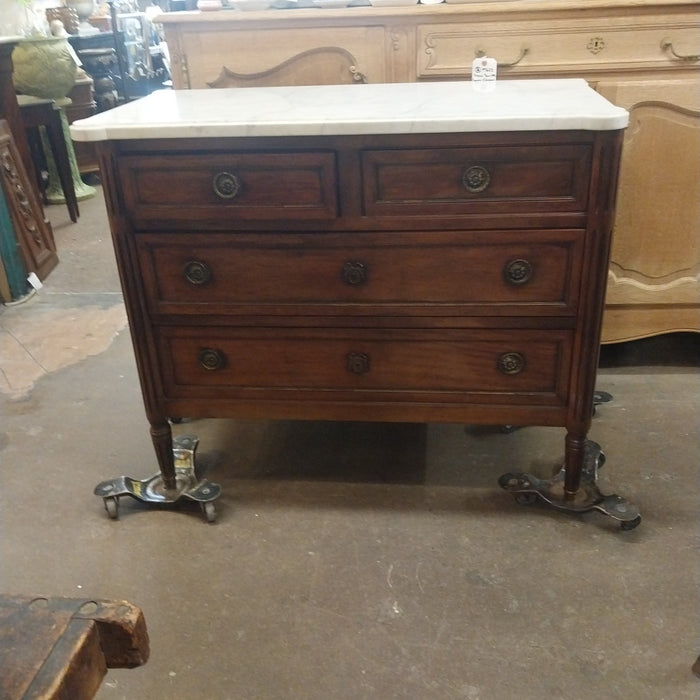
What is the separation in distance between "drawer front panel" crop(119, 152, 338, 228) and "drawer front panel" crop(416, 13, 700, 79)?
2.48 feet

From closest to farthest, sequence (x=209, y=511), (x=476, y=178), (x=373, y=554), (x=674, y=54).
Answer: (x=476, y=178), (x=373, y=554), (x=209, y=511), (x=674, y=54)

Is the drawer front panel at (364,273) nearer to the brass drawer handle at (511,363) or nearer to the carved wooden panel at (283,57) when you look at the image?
the brass drawer handle at (511,363)

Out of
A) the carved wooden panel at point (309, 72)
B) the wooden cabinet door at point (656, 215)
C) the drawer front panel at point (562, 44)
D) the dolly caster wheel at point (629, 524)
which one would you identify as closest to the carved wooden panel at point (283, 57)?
the carved wooden panel at point (309, 72)

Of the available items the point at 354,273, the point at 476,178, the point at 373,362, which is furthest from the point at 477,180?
the point at 373,362

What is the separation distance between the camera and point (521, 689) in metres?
1.20

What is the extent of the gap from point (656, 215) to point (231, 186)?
1.27 meters

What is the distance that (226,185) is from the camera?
4.49ft

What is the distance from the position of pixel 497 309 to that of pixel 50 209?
11.9 ft

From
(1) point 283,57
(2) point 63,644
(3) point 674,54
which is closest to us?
(2) point 63,644

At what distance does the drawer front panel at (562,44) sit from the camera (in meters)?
1.80

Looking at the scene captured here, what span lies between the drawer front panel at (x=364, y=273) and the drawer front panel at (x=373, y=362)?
2.4 inches

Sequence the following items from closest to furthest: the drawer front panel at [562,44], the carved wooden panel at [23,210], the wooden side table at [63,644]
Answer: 1. the wooden side table at [63,644]
2. the drawer front panel at [562,44]
3. the carved wooden panel at [23,210]

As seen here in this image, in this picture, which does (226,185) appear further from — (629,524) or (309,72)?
→ (629,524)

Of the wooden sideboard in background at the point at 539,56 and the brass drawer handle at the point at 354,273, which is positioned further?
the wooden sideboard in background at the point at 539,56
